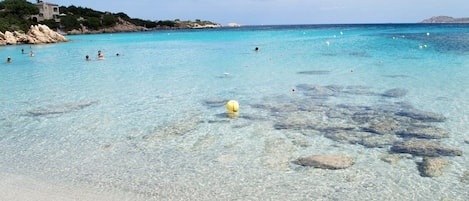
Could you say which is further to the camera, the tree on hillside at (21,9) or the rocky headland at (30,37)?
the tree on hillside at (21,9)

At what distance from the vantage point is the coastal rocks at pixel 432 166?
24.4 ft

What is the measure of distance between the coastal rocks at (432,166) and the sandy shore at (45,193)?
513cm

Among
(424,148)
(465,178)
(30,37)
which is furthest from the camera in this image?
(30,37)

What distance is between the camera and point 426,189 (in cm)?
685

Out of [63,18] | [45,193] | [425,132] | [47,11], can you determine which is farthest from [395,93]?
[47,11]

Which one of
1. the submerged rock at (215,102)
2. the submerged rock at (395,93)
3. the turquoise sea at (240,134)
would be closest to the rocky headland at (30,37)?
the turquoise sea at (240,134)

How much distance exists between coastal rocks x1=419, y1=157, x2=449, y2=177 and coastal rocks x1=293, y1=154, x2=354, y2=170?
1273 mm

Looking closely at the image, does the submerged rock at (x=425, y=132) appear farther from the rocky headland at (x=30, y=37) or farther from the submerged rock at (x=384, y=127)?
the rocky headland at (x=30, y=37)

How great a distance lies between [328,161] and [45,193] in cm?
511

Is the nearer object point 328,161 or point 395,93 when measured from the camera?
point 328,161

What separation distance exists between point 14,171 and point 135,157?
229cm

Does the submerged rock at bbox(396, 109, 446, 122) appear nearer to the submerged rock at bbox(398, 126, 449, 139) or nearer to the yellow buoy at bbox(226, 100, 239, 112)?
the submerged rock at bbox(398, 126, 449, 139)

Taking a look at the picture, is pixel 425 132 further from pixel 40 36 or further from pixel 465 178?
pixel 40 36

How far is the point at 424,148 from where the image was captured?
28.5 feet
